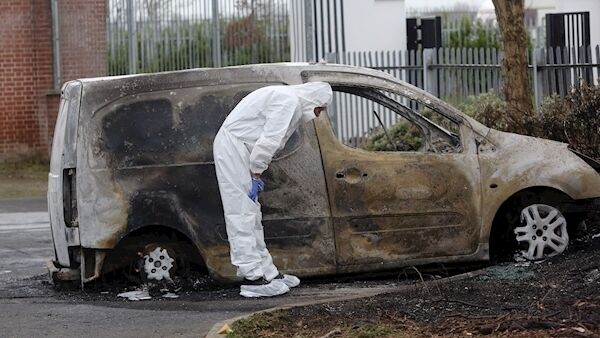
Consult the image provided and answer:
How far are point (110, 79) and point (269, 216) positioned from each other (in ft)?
5.41

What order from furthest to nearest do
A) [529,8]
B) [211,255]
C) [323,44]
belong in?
1. [529,8]
2. [323,44]
3. [211,255]

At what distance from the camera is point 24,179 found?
842 inches

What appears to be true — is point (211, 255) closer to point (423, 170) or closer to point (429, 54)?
point (423, 170)

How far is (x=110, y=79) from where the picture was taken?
9.92 m

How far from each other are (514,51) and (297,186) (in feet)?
15.1

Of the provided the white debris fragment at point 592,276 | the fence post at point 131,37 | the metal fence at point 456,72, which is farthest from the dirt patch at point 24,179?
the white debris fragment at point 592,276

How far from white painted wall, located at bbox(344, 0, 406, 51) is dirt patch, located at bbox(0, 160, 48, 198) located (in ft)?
20.2

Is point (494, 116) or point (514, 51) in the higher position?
point (514, 51)

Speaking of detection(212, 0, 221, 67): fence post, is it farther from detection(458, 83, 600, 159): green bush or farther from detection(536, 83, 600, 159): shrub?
detection(536, 83, 600, 159): shrub

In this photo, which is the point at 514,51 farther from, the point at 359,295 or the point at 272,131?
the point at 359,295

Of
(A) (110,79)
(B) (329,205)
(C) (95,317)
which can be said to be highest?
(A) (110,79)

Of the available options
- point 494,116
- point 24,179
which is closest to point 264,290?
point 494,116

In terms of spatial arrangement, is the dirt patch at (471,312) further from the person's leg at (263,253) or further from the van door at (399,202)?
the person's leg at (263,253)

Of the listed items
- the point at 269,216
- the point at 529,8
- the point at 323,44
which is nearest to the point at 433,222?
the point at 269,216
